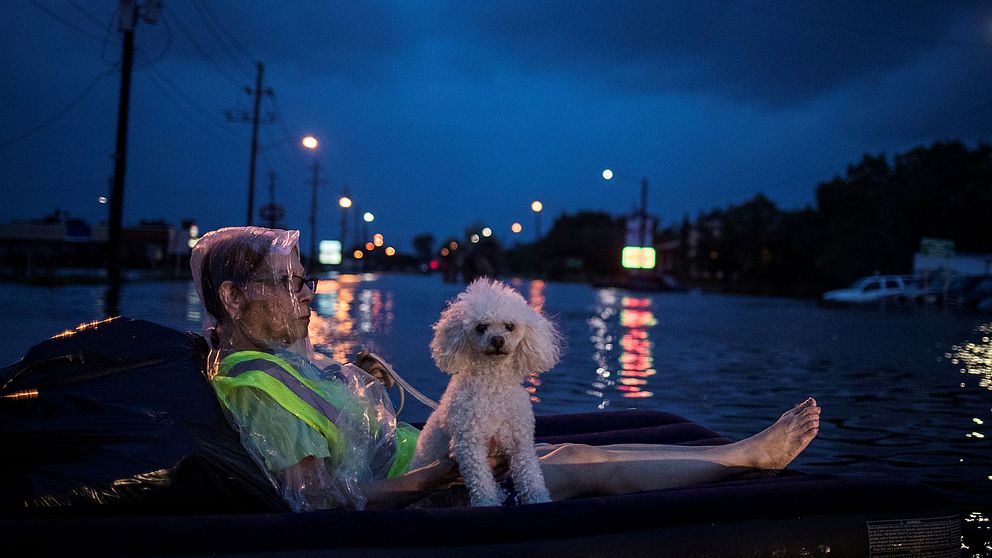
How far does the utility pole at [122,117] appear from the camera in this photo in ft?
96.6

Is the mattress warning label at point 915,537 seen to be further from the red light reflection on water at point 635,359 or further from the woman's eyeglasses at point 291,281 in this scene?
the red light reflection on water at point 635,359

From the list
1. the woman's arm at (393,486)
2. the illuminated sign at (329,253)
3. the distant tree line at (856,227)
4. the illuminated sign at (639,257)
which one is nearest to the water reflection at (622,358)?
the woman's arm at (393,486)

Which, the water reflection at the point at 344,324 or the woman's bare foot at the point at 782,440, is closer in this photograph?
the woman's bare foot at the point at 782,440

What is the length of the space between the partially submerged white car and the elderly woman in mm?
44846

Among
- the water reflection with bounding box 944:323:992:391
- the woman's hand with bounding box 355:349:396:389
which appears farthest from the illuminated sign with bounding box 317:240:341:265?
the woman's hand with bounding box 355:349:396:389

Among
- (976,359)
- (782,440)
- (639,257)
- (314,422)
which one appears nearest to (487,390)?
(314,422)

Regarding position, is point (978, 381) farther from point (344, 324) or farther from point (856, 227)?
point (856, 227)

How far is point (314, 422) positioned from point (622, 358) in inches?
410

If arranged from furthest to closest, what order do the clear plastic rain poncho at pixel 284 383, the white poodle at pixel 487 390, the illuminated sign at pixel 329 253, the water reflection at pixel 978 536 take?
the illuminated sign at pixel 329 253, the water reflection at pixel 978 536, the white poodle at pixel 487 390, the clear plastic rain poncho at pixel 284 383

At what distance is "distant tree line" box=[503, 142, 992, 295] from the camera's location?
181 feet

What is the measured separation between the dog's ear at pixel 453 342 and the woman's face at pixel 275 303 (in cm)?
59

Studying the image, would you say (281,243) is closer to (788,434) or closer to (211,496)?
(211,496)

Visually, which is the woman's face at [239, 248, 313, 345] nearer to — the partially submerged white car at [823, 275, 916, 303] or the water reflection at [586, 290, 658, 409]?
the water reflection at [586, 290, 658, 409]

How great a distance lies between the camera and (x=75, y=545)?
9.00ft
